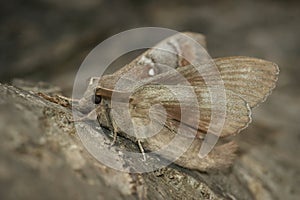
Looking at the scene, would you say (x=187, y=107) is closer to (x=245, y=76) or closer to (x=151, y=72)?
(x=245, y=76)

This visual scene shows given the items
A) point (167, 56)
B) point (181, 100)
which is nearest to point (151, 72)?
point (167, 56)

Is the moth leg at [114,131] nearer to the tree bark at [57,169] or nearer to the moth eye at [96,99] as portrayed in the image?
the tree bark at [57,169]

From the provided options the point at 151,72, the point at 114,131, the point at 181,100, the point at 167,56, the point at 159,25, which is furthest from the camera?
the point at 159,25

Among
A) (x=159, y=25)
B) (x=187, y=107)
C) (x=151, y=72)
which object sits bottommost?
(x=159, y=25)

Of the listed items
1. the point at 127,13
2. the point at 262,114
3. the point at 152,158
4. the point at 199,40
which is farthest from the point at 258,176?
the point at 127,13

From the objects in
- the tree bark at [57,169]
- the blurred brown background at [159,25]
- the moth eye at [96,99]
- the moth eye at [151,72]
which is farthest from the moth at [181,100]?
the blurred brown background at [159,25]

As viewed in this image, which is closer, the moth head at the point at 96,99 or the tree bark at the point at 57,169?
the tree bark at the point at 57,169

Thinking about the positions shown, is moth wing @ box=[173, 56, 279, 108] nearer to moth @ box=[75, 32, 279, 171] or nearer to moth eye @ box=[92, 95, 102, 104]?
moth @ box=[75, 32, 279, 171]
